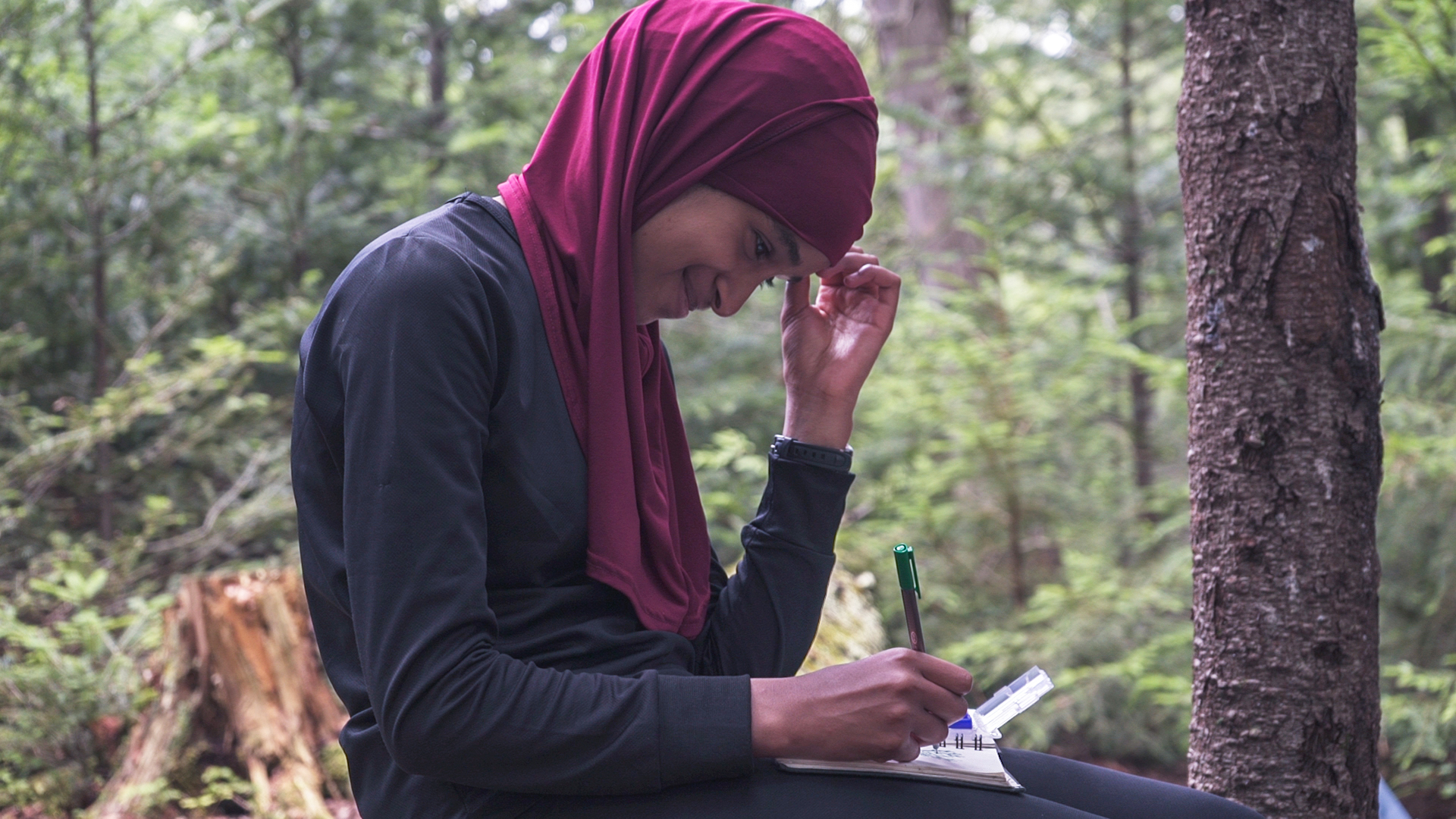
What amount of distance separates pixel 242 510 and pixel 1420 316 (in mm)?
4756

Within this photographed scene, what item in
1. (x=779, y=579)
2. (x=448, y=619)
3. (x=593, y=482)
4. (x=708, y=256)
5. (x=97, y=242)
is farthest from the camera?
(x=97, y=242)

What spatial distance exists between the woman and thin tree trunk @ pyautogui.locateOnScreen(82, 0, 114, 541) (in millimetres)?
3645

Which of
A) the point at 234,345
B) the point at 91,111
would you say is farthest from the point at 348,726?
the point at 91,111

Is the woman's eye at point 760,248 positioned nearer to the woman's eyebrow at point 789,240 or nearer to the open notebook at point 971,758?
the woman's eyebrow at point 789,240

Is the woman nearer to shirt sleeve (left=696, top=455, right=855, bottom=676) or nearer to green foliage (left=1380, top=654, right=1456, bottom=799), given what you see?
shirt sleeve (left=696, top=455, right=855, bottom=676)

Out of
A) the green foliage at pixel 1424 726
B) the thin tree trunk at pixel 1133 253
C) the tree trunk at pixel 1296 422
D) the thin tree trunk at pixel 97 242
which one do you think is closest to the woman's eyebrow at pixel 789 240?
the tree trunk at pixel 1296 422

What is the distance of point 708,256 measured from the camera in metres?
1.39

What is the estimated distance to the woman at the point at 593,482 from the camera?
3.56 feet

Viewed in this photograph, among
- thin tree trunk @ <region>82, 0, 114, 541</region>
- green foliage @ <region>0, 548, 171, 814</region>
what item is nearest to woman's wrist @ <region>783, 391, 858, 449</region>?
green foliage @ <region>0, 548, 171, 814</region>

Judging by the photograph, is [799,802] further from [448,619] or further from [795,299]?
[795,299]

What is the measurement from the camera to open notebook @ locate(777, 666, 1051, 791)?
4.04ft

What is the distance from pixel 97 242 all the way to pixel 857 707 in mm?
4377

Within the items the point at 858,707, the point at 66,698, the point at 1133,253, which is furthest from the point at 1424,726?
the point at 66,698

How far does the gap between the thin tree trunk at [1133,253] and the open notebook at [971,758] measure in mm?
3973
